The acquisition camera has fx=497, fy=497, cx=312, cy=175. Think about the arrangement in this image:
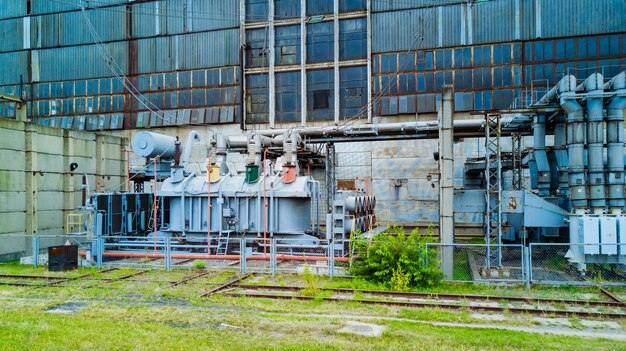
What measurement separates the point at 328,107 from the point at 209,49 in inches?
409

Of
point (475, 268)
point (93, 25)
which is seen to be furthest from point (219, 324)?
point (93, 25)

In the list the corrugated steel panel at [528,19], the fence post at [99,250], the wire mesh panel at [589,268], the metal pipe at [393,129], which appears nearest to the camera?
the wire mesh panel at [589,268]

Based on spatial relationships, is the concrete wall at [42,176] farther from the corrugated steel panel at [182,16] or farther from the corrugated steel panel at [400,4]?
the corrugated steel panel at [400,4]

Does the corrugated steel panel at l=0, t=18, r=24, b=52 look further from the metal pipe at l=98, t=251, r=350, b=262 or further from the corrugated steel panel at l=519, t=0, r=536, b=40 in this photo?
the corrugated steel panel at l=519, t=0, r=536, b=40

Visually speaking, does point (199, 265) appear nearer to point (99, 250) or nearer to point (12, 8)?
point (99, 250)

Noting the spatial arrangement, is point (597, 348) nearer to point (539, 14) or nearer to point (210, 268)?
point (210, 268)

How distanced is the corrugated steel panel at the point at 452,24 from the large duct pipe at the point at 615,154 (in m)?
15.4

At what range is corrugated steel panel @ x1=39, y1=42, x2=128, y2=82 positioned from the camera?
39531 mm

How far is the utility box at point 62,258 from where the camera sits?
763 inches

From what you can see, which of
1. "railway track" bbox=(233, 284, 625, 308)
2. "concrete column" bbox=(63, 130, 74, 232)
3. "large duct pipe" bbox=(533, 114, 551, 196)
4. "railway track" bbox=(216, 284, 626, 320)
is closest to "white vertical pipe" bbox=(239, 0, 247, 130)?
"concrete column" bbox=(63, 130, 74, 232)

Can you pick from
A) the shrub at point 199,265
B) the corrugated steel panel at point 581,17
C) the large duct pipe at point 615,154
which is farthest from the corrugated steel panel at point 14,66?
the large duct pipe at point 615,154

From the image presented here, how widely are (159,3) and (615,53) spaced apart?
32276 millimetres

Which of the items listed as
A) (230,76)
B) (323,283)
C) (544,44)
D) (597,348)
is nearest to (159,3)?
(230,76)

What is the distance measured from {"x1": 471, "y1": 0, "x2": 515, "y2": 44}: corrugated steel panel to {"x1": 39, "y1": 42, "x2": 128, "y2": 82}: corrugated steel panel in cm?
2648
